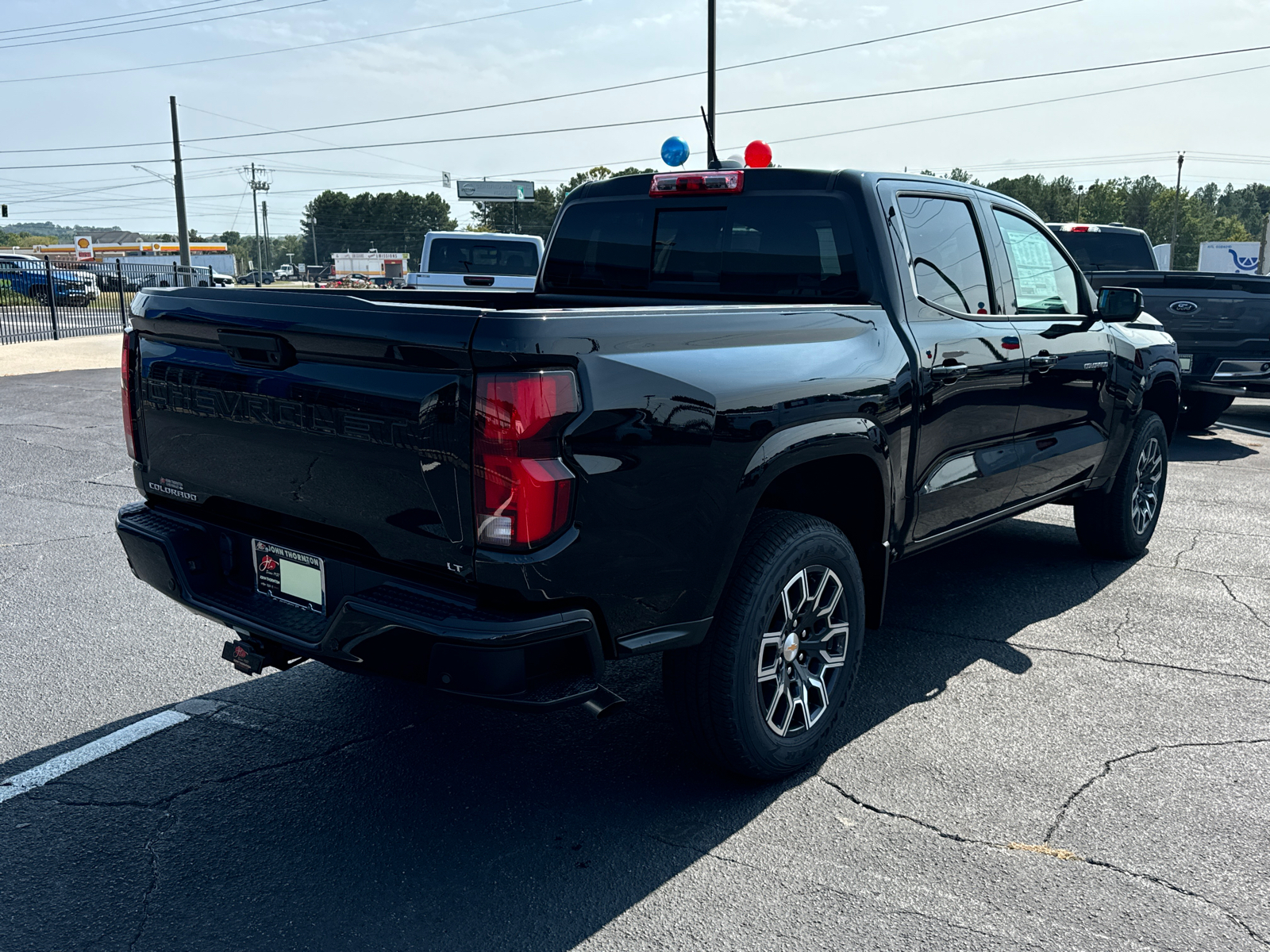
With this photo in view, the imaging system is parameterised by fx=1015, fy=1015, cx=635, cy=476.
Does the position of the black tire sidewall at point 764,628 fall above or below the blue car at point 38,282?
below

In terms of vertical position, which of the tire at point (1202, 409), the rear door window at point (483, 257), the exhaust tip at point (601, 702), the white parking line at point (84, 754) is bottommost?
the white parking line at point (84, 754)

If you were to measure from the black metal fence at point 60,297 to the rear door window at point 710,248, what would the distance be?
19.0 metres

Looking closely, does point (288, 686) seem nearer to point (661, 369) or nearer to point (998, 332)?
point (661, 369)

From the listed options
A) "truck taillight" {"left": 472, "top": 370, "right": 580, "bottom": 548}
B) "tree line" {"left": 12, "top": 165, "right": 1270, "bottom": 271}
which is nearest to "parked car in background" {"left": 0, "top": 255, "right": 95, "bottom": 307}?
"truck taillight" {"left": 472, "top": 370, "right": 580, "bottom": 548}

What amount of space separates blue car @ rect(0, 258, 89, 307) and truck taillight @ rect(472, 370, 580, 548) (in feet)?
77.1

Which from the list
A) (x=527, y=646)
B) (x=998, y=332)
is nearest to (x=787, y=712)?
(x=527, y=646)

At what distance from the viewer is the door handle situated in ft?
12.6

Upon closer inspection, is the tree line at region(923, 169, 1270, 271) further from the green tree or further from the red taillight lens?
the red taillight lens

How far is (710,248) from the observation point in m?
4.18

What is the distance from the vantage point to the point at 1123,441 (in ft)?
18.3

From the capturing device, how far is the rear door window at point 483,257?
14789 mm

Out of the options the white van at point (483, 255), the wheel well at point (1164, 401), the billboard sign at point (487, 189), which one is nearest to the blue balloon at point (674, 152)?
the white van at point (483, 255)

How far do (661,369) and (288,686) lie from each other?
234 cm

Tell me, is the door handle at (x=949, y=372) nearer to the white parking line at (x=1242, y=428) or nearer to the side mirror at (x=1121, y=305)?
the side mirror at (x=1121, y=305)
